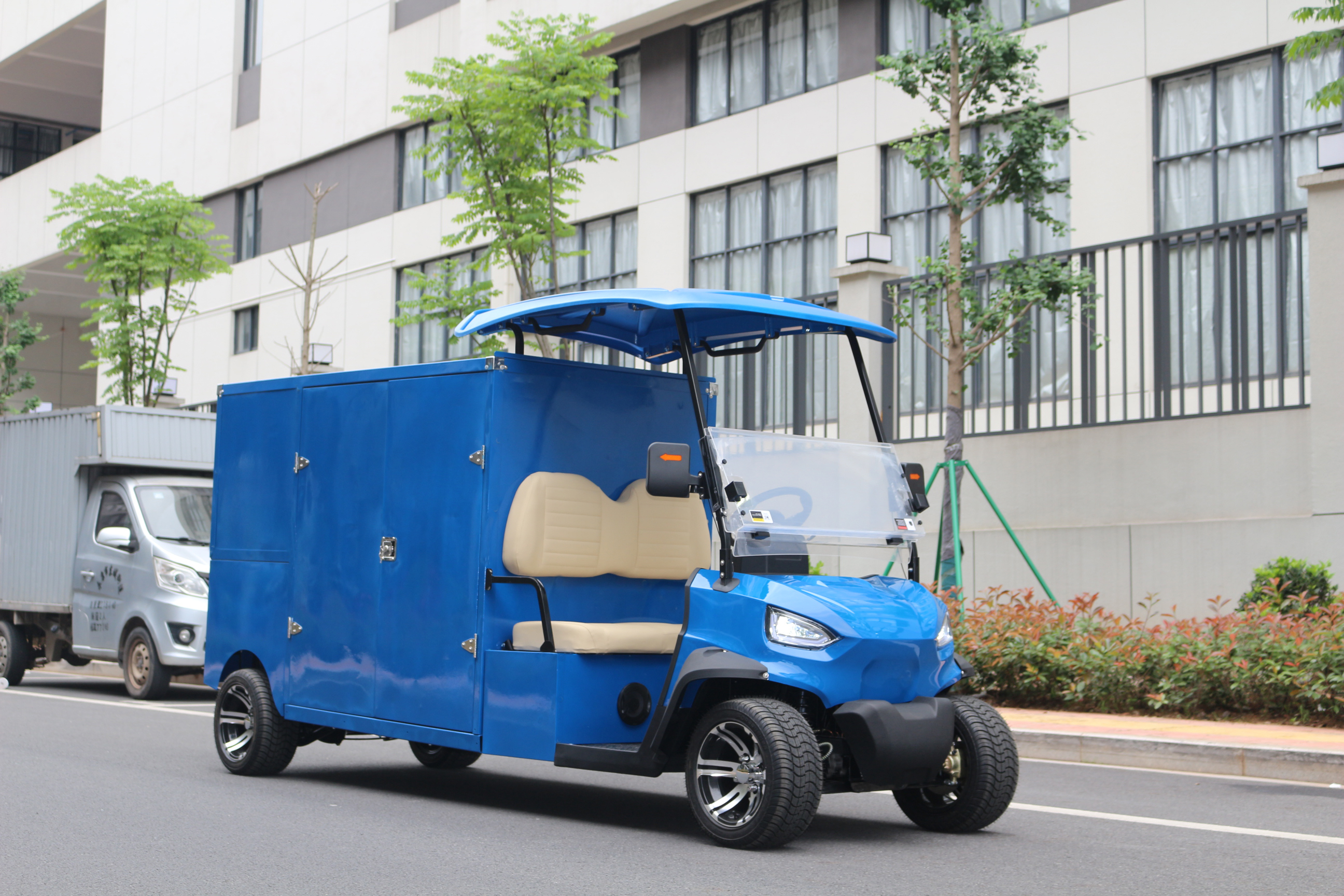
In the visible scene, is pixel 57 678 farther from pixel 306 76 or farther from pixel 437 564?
pixel 306 76

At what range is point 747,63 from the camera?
81.4 feet

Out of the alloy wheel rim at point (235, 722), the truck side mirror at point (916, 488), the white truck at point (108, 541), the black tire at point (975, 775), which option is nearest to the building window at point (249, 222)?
the white truck at point (108, 541)

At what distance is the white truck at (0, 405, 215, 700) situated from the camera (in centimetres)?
1543

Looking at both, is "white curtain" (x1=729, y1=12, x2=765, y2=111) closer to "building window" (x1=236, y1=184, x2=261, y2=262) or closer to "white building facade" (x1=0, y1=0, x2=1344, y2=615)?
"white building facade" (x1=0, y1=0, x2=1344, y2=615)

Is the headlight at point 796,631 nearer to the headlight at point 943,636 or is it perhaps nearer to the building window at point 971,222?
the headlight at point 943,636

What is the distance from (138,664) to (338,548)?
25.4 feet

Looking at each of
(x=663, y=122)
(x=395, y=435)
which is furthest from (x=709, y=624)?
(x=663, y=122)

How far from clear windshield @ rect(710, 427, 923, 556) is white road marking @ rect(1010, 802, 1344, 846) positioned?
1.83 meters

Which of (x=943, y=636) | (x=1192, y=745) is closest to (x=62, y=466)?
(x=1192, y=745)

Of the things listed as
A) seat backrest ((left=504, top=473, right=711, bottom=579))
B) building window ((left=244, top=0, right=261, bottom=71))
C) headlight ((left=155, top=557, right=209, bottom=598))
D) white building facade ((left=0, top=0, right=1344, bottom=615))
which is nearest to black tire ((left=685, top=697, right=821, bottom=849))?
seat backrest ((left=504, top=473, right=711, bottom=579))

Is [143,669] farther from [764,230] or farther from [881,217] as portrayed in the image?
[764,230]

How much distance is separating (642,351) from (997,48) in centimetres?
878

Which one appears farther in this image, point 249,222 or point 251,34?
point 249,222

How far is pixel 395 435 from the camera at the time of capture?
870 centimetres
